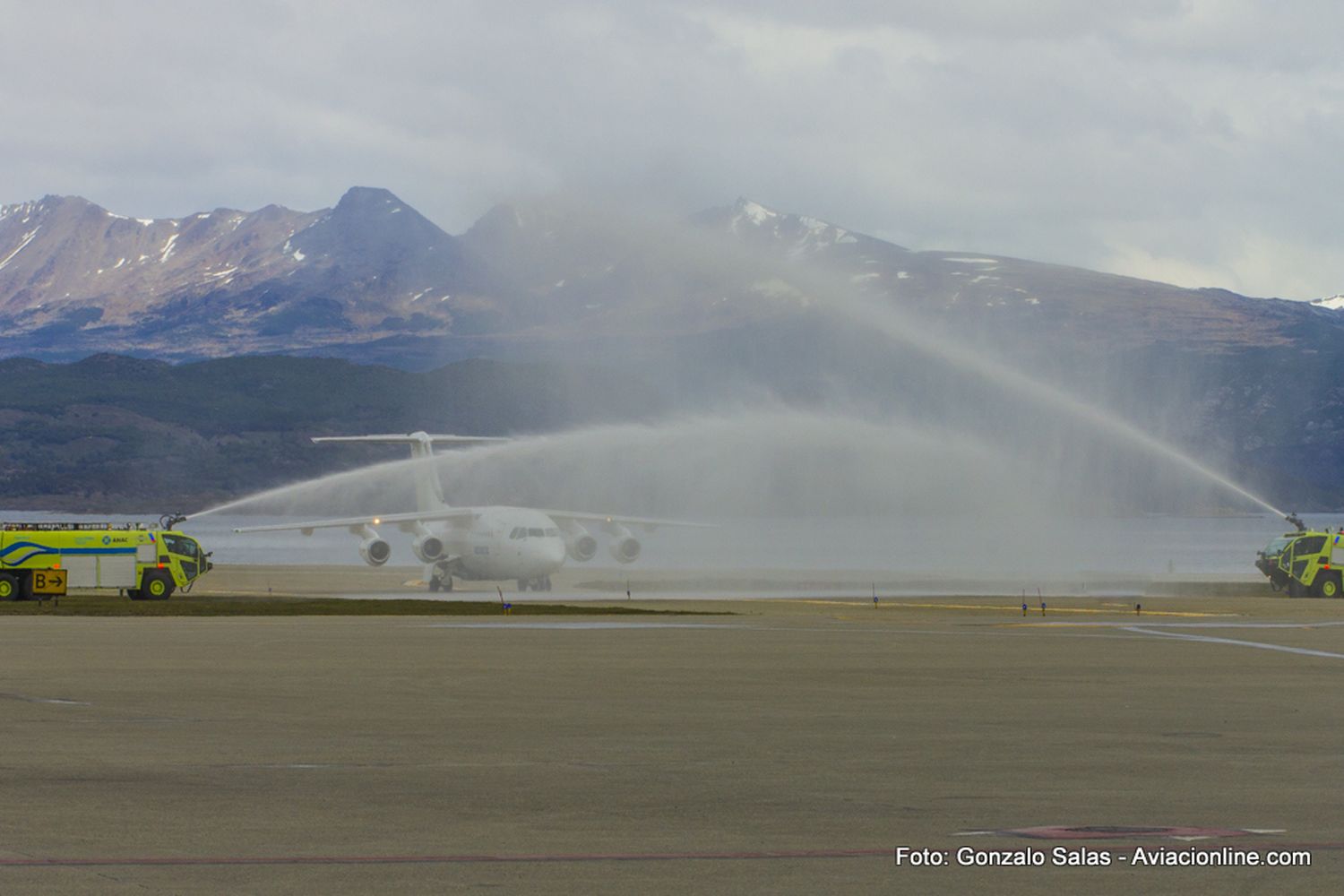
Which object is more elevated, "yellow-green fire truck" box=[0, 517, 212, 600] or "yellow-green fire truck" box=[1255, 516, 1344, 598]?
"yellow-green fire truck" box=[0, 517, 212, 600]

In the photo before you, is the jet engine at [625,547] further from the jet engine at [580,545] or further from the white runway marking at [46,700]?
the white runway marking at [46,700]

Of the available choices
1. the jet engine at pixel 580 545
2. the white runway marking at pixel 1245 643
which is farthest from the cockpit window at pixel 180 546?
the white runway marking at pixel 1245 643

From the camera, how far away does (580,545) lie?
6894 cm

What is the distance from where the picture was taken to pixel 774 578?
75.6 m

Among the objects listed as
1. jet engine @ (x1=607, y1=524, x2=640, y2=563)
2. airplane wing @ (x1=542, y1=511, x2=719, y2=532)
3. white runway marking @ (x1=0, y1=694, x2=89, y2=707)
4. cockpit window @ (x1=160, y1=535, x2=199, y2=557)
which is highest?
airplane wing @ (x1=542, y1=511, x2=719, y2=532)

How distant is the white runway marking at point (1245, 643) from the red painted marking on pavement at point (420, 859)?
77.7 feet

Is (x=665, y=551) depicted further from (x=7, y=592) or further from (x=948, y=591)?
(x=7, y=592)

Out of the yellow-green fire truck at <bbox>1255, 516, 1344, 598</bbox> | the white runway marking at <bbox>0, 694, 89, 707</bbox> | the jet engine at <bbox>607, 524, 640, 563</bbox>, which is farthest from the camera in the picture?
the jet engine at <bbox>607, 524, 640, 563</bbox>

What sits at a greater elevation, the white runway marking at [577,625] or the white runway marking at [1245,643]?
the white runway marking at [577,625]

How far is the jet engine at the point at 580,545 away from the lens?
2685 inches

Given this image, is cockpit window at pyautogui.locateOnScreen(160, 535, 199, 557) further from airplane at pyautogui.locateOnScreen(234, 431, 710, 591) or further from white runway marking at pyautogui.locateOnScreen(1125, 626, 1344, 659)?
white runway marking at pyautogui.locateOnScreen(1125, 626, 1344, 659)

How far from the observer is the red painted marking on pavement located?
11.4 m

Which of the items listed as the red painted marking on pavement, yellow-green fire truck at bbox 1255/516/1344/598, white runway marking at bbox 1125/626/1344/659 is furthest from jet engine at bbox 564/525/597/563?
the red painted marking on pavement

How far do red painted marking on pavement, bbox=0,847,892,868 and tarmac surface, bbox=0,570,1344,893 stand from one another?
40 mm
